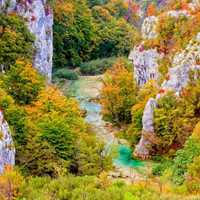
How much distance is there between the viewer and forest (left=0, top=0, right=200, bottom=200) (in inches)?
1109

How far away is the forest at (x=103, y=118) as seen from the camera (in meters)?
28.2

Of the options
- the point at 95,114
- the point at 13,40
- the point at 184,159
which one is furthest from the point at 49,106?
the point at 95,114

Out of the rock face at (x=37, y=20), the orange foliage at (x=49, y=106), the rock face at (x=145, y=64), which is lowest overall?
the orange foliage at (x=49, y=106)

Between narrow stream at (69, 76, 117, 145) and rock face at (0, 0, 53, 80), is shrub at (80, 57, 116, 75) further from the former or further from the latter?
rock face at (0, 0, 53, 80)

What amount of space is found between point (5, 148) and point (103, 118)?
25.7 m

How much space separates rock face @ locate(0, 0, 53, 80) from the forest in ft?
0.36

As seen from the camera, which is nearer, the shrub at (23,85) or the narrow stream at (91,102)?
the shrub at (23,85)

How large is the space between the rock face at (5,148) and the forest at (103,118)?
2.6 inches

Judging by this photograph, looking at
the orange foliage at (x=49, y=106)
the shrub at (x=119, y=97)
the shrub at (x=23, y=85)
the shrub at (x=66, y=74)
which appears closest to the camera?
the orange foliage at (x=49, y=106)

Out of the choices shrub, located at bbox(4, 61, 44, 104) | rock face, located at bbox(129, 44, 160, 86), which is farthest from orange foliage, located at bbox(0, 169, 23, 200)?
rock face, located at bbox(129, 44, 160, 86)

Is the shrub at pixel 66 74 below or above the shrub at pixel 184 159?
above

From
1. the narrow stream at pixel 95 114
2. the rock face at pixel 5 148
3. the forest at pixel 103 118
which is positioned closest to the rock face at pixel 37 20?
the forest at pixel 103 118

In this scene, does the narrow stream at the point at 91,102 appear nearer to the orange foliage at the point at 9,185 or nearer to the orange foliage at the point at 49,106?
the orange foliage at the point at 49,106

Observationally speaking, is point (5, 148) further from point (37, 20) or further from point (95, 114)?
point (37, 20)
